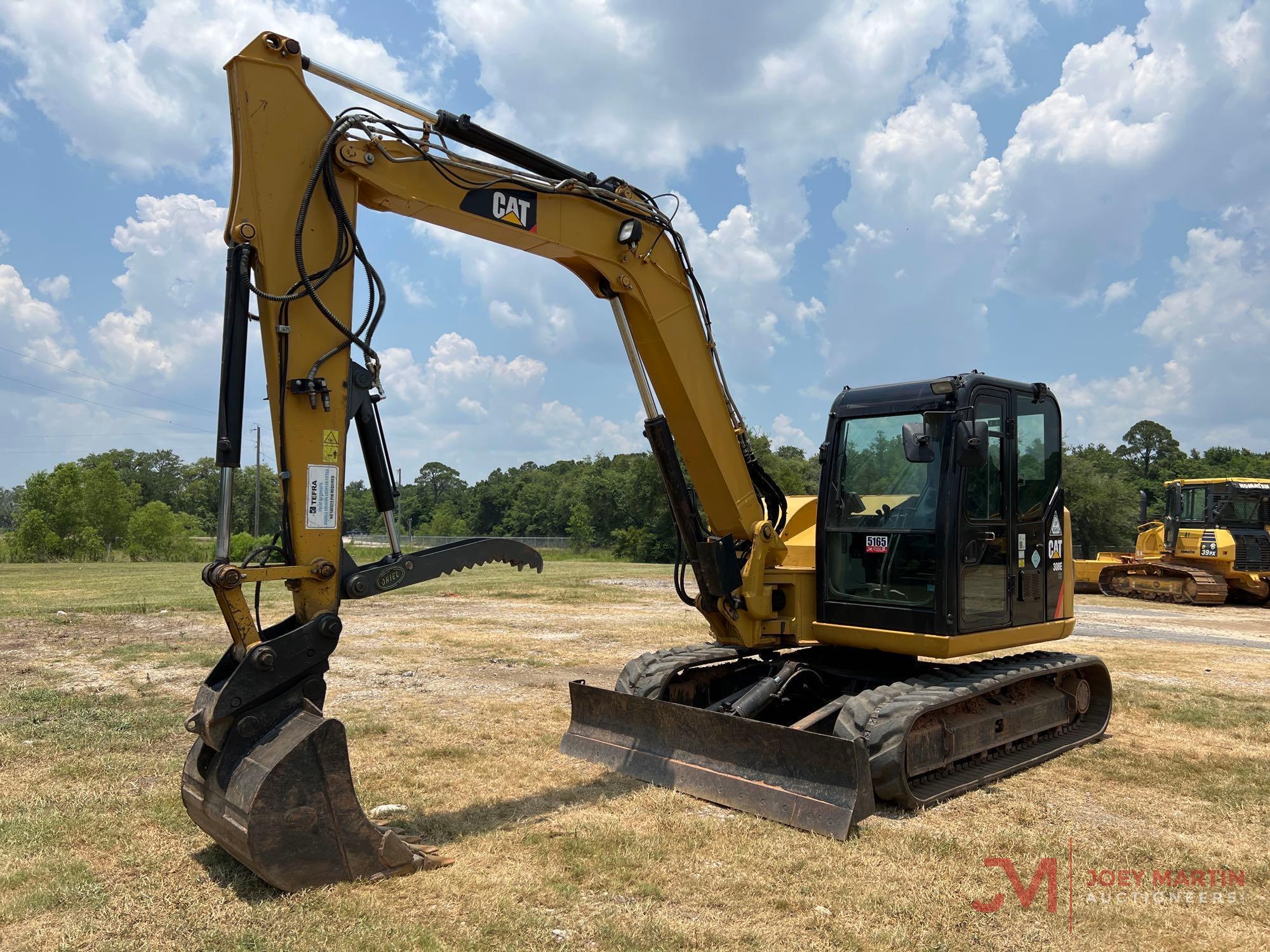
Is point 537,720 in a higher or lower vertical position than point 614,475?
lower

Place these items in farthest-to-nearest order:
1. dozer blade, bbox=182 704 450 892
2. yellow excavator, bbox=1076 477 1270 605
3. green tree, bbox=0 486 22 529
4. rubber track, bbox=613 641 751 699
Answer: green tree, bbox=0 486 22 529 → yellow excavator, bbox=1076 477 1270 605 → rubber track, bbox=613 641 751 699 → dozer blade, bbox=182 704 450 892

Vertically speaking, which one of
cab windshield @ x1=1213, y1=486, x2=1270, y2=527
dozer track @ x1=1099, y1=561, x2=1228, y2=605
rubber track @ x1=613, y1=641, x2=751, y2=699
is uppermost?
cab windshield @ x1=1213, y1=486, x2=1270, y2=527

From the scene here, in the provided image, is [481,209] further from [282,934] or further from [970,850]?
[970,850]

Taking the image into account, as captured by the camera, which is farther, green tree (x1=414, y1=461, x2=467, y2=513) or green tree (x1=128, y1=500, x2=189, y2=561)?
green tree (x1=414, y1=461, x2=467, y2=513)

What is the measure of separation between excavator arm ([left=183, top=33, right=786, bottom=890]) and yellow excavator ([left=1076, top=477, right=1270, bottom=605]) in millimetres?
18587

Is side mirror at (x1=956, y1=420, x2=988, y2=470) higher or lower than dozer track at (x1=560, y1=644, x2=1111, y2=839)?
higher

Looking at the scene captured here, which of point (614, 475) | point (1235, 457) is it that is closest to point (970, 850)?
point (614, 475)

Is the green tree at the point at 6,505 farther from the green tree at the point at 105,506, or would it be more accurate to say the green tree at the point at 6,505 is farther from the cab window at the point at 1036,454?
the cab window at the point at 1036,454

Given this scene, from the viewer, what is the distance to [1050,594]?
23.9 ft

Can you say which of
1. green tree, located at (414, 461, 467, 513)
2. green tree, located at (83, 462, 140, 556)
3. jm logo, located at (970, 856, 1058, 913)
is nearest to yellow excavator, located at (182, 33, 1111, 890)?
jm logo, located at (970, 856, 1058, 913)

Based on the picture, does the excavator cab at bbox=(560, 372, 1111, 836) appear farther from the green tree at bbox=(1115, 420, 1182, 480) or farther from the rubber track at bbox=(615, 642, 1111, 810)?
the green tree at bbox=(1115, 420, 1182, 480)

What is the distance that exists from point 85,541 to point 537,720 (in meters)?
42.5

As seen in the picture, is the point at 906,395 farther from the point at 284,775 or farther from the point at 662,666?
the point at 284,775

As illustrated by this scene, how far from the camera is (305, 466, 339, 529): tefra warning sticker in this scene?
4664 mm
